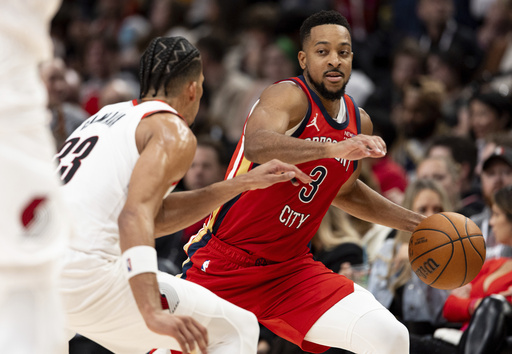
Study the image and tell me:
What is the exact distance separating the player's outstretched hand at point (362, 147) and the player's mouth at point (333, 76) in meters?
0.74

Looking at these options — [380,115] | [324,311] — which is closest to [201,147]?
[380,115]

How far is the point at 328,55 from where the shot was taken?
4.71 m

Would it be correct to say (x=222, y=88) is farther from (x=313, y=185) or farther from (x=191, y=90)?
(x=191, y=90)

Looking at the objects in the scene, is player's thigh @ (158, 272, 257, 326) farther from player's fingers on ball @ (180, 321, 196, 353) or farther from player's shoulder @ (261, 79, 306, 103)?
player's shoulder @ (261, 79, 306, 103)

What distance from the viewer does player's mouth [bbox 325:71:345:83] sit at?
469cm

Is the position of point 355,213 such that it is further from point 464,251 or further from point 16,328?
point 16,328

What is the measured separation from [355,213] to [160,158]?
189cm

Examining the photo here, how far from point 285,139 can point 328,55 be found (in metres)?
0.75

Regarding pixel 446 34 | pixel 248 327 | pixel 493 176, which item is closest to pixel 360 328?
pixel 248 327

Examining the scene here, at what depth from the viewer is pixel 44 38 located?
2896 mm

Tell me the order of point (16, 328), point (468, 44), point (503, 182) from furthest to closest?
1. point (468, 44)
2. point (503, 182)
3. point (16, 328)

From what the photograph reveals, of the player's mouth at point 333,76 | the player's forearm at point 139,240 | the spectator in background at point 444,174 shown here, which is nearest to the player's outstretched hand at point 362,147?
the player's mouth at point 333,76

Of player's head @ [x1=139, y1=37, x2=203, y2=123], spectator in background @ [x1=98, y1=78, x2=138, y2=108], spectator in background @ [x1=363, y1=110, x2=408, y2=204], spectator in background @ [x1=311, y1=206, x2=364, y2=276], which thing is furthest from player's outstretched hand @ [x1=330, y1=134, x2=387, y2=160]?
spectator in background @ [x1=98, y1=78, x2=138, y2=108]

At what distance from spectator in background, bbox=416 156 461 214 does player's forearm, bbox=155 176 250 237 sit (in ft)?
11.3
